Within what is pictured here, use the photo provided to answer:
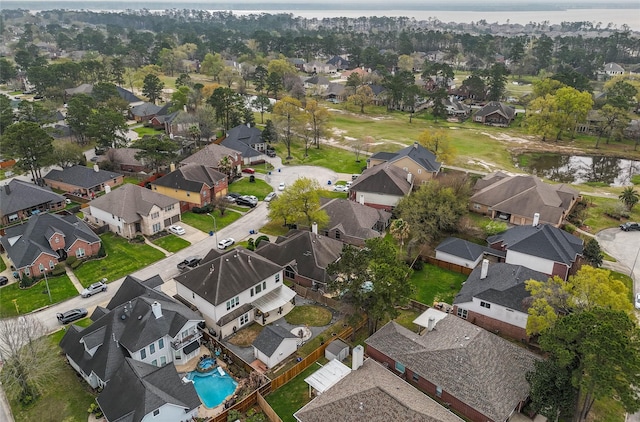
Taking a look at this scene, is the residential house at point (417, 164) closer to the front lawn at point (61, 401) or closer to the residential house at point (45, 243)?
the residential house at point (45, 243)

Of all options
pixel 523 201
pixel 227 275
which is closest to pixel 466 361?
pixel 227 275

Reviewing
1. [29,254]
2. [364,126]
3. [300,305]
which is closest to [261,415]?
[300,305]

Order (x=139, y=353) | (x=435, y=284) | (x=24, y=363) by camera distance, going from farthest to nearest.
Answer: (x=435, y=284)
(x=139, y=353)
(x=24, y=363)

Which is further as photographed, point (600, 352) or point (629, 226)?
point (629, 226)

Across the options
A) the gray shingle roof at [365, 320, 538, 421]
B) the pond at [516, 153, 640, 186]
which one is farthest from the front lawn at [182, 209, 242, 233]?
the pond at [516, 153, 640, 186]

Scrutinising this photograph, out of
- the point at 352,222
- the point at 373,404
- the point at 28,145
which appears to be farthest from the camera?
the point at 28,145

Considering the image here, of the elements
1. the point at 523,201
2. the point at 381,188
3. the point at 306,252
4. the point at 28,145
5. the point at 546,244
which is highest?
the point at 28,145

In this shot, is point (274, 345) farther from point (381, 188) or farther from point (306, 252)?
point (381, 188)
